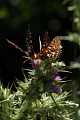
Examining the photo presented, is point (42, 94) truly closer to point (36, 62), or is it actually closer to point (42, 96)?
Answer: point (42, 96)

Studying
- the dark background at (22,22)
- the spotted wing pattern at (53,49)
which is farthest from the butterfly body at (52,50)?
the dark background at (22,22)

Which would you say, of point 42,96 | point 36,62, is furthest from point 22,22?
point 36,62

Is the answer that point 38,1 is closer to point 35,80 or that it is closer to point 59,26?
point 59,26

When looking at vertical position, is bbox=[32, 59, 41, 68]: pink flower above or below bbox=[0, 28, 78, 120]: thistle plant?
above

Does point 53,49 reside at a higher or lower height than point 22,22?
lower

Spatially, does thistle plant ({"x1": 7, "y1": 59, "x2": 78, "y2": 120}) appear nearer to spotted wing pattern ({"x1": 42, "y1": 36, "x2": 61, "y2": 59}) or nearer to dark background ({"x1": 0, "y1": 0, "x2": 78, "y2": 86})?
spotted wing pattern ({"x1": 42, "y1": 36, "x2": 61, "y2": 59})

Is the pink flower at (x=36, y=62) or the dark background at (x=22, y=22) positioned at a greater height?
the dark background at (x=22, y=22)

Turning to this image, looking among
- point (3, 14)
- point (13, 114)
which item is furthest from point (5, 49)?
point (13, 114)

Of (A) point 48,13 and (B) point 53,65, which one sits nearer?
(B) point 53,65

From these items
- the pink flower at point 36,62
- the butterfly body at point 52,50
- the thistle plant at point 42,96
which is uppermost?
the butterfly body at point 52,50

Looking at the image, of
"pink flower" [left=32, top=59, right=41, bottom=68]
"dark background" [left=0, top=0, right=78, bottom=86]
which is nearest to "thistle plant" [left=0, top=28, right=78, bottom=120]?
"pink flower" [left=32, top=59, right=41, bottom=68]

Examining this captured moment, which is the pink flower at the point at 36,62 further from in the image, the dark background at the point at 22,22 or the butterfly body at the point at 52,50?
the dark background at the point at 22,22
